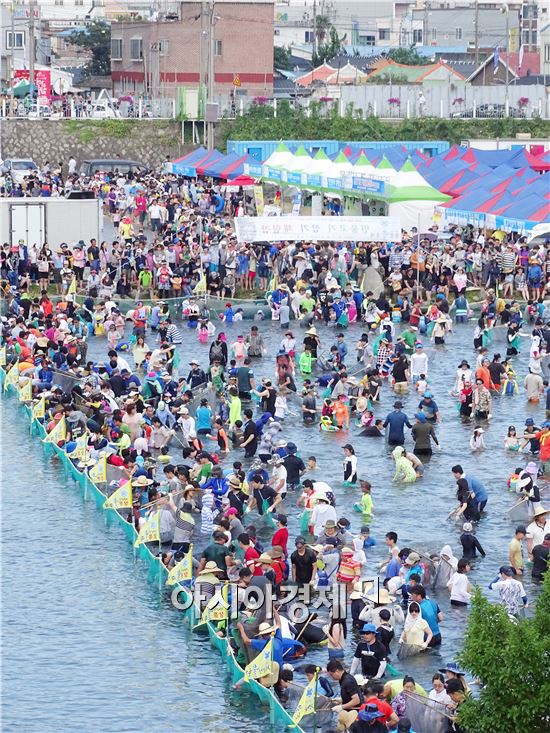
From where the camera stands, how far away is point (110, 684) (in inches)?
770

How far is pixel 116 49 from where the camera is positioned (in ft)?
306

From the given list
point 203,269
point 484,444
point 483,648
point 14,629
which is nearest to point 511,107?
point 203,269

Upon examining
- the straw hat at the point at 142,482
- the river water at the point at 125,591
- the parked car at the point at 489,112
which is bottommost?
the river water at the point at 125,591

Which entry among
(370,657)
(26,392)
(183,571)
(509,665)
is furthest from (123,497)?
(509,665)

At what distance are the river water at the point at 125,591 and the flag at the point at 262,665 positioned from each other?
38 centimetres

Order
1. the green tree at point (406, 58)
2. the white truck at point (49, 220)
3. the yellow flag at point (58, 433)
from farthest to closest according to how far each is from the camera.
A: 1. the green tree at point (406, 58)
2. the white truck at point (49, 220)
3. the yellow flag at point (58, 433)

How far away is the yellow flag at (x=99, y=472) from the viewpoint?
87.7ft

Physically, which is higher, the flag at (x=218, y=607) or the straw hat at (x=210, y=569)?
the straw hat at (x=210, y=569)

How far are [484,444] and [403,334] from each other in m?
6.59

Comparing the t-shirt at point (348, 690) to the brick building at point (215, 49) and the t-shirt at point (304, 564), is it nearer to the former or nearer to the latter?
the t-shirt at point (304, 564)

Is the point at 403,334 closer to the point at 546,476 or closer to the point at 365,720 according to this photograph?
the point at 546,476

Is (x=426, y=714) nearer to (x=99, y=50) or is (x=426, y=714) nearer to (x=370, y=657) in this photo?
(x=370, y=657)

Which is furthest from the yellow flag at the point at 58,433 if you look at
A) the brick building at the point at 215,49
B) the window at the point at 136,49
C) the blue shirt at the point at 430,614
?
the window at the point at 136,49

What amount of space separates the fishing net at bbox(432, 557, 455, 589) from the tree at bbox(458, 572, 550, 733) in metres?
6.51
